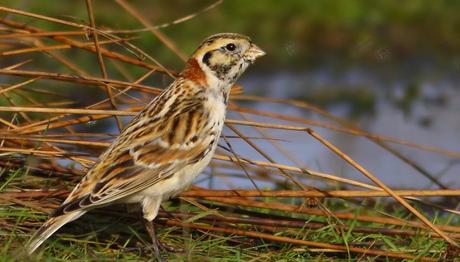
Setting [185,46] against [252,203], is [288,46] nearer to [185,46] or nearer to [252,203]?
[185,46]

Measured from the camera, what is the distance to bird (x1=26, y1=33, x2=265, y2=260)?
4781 millimetres

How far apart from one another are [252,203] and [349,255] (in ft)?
2.06

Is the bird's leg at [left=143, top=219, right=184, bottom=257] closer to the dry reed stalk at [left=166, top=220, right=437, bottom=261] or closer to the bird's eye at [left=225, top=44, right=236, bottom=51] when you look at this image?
the dry reed stalk at [left=166, top=220, right=437, bottom=261]

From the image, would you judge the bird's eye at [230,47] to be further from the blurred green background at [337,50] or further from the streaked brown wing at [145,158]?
the blurred green background at [337,50]

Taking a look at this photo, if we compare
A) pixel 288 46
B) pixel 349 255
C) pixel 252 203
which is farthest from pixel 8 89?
pixel 288 46

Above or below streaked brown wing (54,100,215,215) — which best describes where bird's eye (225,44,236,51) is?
above

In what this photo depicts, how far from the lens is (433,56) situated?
1285 centimetres

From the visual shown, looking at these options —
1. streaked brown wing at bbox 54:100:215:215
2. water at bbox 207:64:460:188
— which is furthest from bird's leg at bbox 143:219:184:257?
water at bbox 207:64:460:188

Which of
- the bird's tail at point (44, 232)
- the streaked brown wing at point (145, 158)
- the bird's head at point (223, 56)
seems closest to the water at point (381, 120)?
the bird's head at point (223, 56)

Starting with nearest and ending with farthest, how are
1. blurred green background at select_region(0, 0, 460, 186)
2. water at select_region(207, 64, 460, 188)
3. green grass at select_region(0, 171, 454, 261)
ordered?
green grass at select_region(0, 171, 454, 261) < water at select_region(207, 64, 460, 188) < blurred green background at select_region(0, 0, 460, 186)

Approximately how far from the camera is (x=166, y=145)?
506 centimetres

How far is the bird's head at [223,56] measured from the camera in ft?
17.4

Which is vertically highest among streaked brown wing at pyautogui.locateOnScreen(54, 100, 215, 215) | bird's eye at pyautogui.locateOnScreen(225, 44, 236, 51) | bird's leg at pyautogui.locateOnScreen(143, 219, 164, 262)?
bird's eye at pyautogui.locateOnScreen(225, 44, 236, 51)

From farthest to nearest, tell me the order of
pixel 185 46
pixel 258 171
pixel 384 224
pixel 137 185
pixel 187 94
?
pixel 185 46 → pixel 258 171 → pixel 384 224 → pixel 187 94 → pixel 137 185
